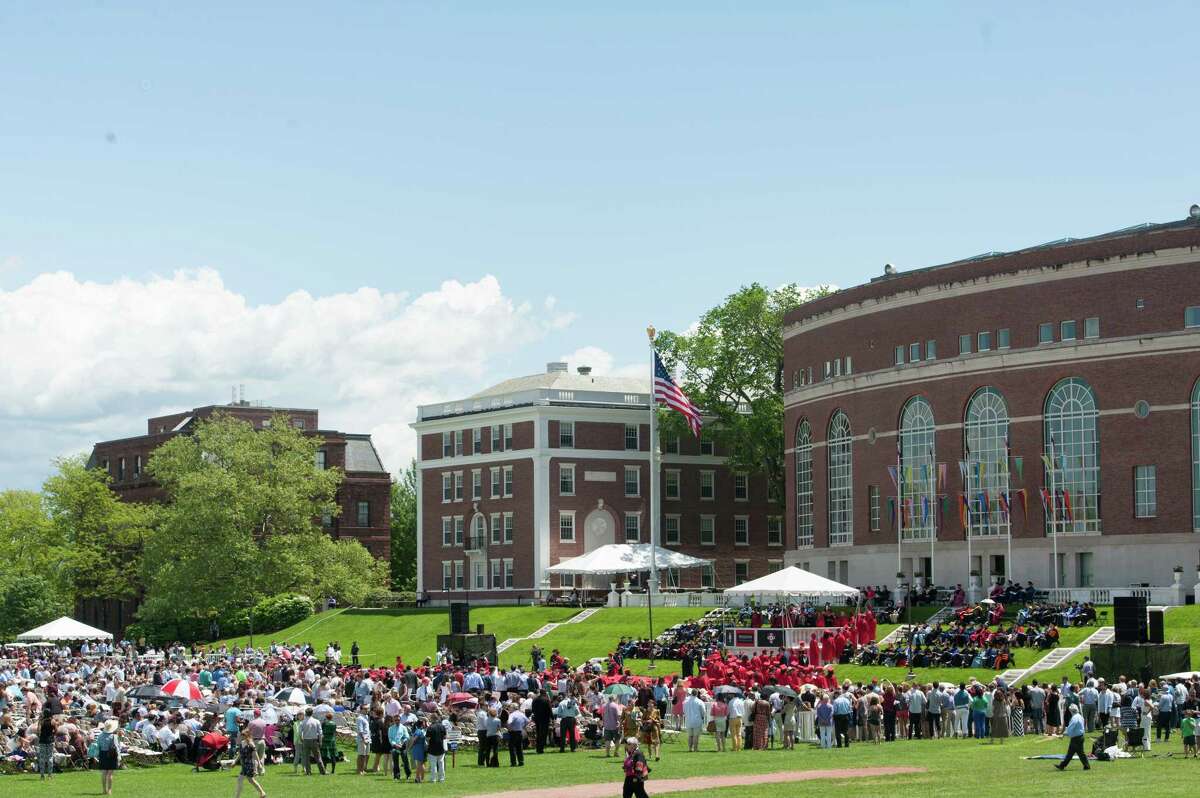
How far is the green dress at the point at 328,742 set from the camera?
40.3 meters

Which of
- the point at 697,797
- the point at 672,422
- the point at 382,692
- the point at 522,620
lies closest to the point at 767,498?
the point at 672,422

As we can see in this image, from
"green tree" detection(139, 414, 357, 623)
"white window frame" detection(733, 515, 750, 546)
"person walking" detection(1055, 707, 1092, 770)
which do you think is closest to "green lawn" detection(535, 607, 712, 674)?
"green tree" detection(139, 414, 357, 623)

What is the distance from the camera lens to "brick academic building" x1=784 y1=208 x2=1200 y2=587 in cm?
6975

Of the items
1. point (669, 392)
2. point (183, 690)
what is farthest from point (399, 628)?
point (183, 690)

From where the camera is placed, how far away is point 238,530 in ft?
334

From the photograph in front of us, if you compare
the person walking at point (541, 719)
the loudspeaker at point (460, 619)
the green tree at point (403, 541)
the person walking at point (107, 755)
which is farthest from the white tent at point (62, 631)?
the green tree at point (403, 541)

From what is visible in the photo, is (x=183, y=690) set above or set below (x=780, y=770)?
above

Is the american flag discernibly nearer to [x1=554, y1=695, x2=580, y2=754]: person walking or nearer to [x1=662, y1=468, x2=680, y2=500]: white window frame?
[x1=554, y1=695, x2=580, y2=754]: person walking

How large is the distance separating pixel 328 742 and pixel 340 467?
9000cm

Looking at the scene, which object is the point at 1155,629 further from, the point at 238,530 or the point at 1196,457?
the point at 238,530

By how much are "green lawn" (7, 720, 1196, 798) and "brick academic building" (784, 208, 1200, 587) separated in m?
29.0

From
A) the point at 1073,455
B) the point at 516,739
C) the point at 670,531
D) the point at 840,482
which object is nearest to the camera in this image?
the point at 516,739

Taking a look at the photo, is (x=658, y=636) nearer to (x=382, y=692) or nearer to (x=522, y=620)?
(x=522, y=620)

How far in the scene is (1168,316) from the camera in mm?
69500
